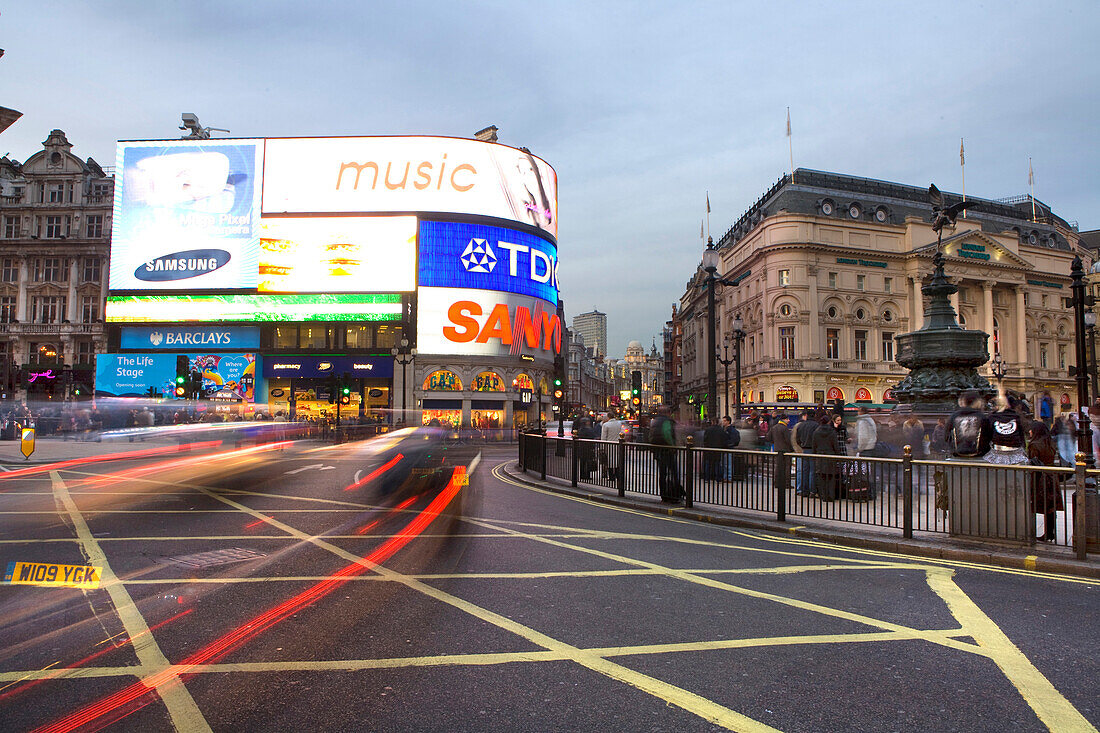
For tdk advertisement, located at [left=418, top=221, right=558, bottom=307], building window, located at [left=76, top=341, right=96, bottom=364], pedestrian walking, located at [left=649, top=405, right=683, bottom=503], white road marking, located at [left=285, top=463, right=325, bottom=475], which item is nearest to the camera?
pedestrian walking, located at [left=649, top=405, right=683, bottom=503]

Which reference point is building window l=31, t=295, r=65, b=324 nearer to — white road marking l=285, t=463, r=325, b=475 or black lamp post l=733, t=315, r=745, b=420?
white road marking l=285, t=463, r=325, b=475

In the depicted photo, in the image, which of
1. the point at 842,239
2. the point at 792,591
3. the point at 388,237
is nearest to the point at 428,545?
the point at 792,591

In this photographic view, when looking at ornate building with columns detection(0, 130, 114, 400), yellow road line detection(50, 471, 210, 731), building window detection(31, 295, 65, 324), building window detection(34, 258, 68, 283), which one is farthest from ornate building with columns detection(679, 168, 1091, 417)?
building window detection(34, 258, 68, 283)

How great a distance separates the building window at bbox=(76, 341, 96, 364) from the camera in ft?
230

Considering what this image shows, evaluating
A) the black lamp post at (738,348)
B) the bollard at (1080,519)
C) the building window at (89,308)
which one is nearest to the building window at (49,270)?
the building window at (89,308)

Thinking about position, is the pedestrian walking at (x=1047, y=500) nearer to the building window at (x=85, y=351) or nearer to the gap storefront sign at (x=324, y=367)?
the gap storefront sign at (x=324, y=367)

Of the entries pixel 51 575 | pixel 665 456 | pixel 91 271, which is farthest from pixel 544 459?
pixel 91 271

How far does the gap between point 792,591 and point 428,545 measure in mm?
4383

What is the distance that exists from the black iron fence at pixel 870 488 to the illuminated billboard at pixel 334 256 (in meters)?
53.0

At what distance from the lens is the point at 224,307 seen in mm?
64562

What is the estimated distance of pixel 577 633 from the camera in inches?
199

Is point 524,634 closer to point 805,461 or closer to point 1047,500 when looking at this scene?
point 1047,500

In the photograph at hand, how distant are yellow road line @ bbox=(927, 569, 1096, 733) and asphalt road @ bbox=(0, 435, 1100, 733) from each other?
0.02 meters

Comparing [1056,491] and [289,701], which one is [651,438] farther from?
[289,701]
